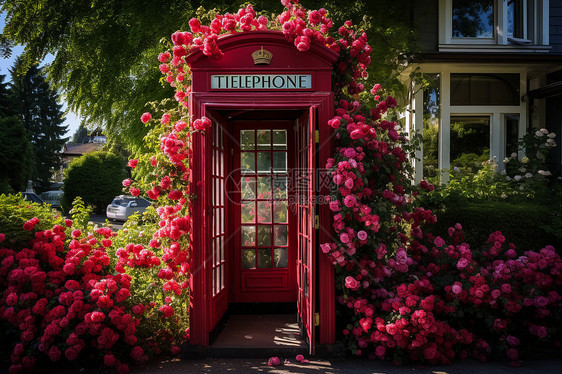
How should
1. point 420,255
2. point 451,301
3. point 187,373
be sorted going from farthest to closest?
1. point 420,255
2. point 451,301
3. point 187,373

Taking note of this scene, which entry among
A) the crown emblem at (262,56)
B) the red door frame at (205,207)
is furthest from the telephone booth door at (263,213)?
the crown emblem at (262,56)

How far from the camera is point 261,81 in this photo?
418cm

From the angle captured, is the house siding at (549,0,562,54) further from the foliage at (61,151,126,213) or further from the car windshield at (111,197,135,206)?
the foliage at (61,151,126,213)

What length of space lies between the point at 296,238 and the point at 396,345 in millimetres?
2011

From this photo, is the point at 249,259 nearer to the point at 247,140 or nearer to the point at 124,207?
the point at 247,140

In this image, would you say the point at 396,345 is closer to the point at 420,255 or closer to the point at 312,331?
the point at 312,331

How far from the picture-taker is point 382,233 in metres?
4.30

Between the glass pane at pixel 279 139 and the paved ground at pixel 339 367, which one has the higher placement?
the glass pane at pixel 279 139

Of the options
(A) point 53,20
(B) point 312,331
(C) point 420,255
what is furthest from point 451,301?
(A) point 53,20

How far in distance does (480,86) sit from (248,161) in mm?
5950

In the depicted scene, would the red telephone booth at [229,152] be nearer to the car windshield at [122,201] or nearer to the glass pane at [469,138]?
the glass pane at [469,138]

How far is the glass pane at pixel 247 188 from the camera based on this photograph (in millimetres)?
5602

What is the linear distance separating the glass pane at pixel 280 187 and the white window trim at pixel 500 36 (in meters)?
5.53

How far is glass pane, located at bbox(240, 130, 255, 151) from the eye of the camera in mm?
5664
